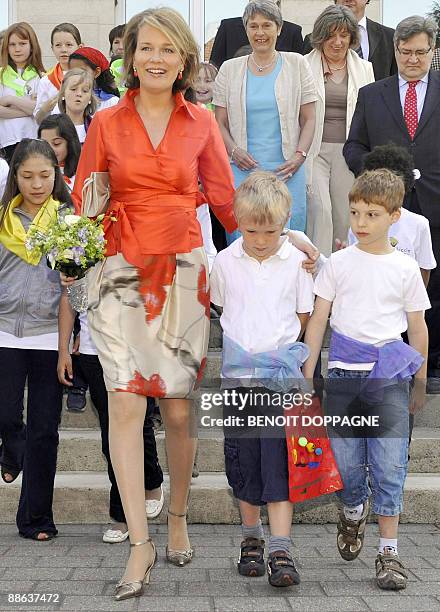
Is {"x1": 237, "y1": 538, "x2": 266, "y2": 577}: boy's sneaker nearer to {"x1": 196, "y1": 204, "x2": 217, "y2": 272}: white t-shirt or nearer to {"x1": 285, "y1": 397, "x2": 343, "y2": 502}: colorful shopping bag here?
{"x1": 285, "y1": 397, "x2": 343, "y2": 502}: colorful shopping bag

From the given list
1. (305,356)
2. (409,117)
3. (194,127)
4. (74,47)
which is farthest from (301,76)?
(305,356)

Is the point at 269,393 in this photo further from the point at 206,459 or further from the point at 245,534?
the point at 206,459

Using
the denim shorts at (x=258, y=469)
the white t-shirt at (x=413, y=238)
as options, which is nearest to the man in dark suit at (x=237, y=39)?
the white t-shirt at (x=413, y=238)

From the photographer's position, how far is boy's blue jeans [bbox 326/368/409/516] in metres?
4.64

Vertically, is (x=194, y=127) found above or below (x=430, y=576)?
above

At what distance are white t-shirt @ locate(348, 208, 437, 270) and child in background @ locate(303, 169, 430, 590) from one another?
1.23m

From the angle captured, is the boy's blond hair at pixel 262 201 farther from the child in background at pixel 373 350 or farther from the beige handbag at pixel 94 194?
the beige handbag at pixel 94 194

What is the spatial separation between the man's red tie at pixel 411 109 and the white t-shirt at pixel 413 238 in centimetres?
115

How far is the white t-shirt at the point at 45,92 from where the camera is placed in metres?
8.45

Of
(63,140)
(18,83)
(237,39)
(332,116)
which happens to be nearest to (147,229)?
(63,140)

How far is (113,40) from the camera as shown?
9.43m

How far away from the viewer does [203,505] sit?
5.82 meters

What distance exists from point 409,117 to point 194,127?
2693 mm

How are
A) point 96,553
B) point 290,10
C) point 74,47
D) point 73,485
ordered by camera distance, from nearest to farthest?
point 96,553 < point 73,485 < point 74,47 < point 290,10
